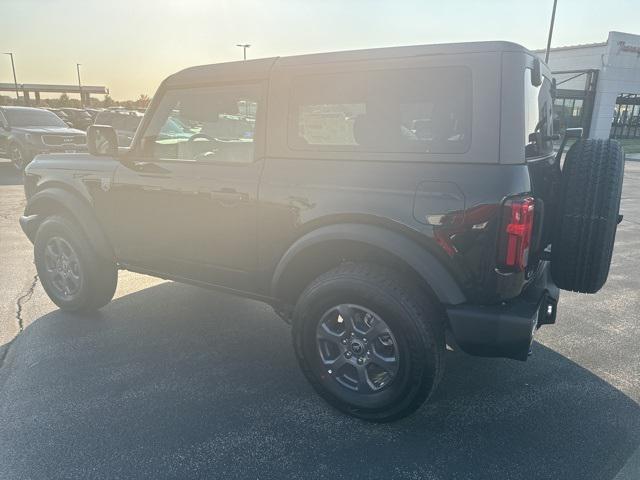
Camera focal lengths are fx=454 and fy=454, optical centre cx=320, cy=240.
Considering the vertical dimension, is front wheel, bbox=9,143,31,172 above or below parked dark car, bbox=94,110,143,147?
below

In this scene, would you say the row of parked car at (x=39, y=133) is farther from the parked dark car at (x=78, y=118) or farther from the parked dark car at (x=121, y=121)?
the parked dark car at (x=78, y=118)

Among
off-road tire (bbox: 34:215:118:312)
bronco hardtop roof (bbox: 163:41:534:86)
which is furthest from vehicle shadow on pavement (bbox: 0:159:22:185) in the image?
bronco hardtop roof (bbox: 163:41:534:86)

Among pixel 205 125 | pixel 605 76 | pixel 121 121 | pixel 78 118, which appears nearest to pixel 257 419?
pixel 205 125

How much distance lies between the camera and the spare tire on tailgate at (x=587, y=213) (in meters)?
2.34

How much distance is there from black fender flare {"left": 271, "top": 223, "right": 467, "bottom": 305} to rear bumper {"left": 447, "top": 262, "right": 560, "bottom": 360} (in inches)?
3.4

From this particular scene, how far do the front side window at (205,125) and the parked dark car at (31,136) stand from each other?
33.5 ft

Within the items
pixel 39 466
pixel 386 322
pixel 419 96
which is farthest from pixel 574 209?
pixel 39 466

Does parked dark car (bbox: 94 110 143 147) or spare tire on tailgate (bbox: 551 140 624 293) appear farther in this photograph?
parked dark car (bbox: 94 110 143 147)

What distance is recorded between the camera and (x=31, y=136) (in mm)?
12570

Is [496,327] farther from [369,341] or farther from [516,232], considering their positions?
[369,341]

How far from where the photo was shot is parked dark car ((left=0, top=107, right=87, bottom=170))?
12.6 meters

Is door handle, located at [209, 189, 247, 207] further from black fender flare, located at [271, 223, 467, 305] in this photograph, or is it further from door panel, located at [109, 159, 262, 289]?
black fender flare, located at [271, 223, 467, 305]

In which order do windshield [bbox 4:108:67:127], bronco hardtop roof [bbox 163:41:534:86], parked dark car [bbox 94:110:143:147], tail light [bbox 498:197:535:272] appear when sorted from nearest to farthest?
tail light [bbox 498:197:535:272] → bronco hardtop roof [bbox 163:41:534:86] → windshield [bbox 4:108:67:127] → parked dark car [bbox 94:110:143:147]

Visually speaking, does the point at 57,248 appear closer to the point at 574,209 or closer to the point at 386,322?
the point at 386,322
